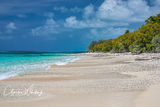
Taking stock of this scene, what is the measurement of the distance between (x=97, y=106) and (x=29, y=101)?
2.46 metres

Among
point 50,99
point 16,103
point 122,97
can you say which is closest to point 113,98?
point 122,97

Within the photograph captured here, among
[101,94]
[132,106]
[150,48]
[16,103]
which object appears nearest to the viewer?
[132,106]

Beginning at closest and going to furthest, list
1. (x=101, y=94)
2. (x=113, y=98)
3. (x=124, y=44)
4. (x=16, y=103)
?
(x=16, y=103)
(x=113, y=98)
(x=101, y=94)
(x=124, y=44)

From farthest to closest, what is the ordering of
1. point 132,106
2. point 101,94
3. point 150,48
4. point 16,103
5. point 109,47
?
1. point 109,47
2. point 150,48
3. point 101,94
4. point 16,103
5. point 132,106

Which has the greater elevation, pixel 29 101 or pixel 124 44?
pixel 124 44

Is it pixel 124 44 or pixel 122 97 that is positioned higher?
pixel 124 44

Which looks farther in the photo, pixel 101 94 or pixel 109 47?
pixel 109 47

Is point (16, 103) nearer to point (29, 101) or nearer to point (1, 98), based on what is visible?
point (29, 101)

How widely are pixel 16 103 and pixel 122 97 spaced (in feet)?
12.6

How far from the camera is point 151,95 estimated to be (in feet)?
19.5

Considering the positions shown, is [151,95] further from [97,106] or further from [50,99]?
[50,99]

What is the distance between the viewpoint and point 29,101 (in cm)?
553

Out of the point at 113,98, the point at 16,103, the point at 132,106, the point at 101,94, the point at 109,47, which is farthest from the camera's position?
the point at 109,47

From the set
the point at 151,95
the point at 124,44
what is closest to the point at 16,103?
the point at 151,95
